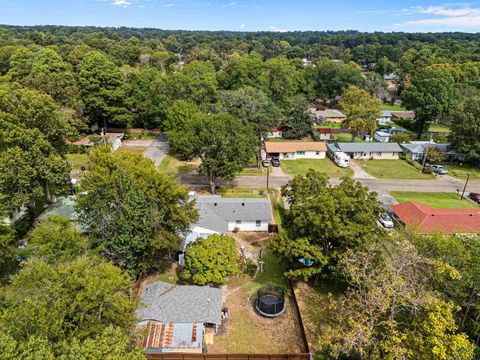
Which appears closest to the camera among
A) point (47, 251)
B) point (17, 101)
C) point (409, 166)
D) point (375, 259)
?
point (47, 251)

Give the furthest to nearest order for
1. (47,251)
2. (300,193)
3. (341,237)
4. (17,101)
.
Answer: (17,101) < (300,193) < (341,237) < (47,251)

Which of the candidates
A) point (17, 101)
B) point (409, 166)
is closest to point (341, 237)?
point (17, 101)

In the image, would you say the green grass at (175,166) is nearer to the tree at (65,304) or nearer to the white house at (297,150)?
the white house at (297,150)

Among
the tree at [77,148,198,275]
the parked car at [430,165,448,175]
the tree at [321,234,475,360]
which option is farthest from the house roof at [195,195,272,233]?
the parked car at [430,165,448,175]

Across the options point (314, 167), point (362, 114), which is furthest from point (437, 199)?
point (362, 114)

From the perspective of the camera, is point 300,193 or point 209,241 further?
point 300,193

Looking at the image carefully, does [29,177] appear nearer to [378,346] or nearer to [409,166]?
[378,346]

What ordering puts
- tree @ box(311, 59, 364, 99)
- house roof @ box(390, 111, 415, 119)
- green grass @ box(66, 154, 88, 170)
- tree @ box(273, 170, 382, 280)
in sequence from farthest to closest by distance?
tree @ box(311, 59, 364, 99) < house roof @ box(390, 111, 415, 119) < green grass @ box(66, 154, 88, 170) < tree @ box(273, 170, 382, 280)

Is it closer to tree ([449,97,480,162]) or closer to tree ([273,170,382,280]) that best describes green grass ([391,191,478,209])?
tree ([449,97,480,162])
